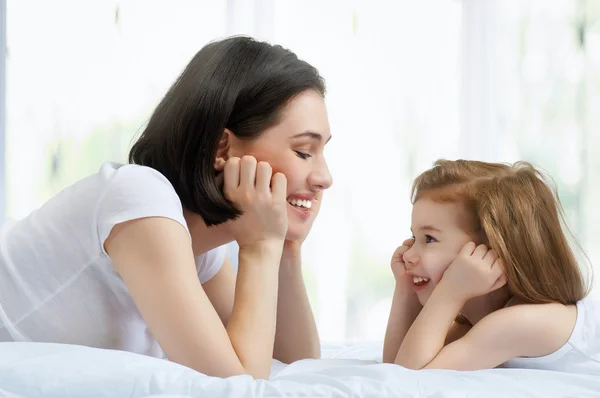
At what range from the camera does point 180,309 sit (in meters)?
1.15

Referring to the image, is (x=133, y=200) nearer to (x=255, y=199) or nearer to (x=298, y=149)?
(x=255, y=199)

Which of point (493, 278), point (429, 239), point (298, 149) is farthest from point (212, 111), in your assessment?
point (493, 278)

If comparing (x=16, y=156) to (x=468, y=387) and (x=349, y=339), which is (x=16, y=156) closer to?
(x=349, y=339)

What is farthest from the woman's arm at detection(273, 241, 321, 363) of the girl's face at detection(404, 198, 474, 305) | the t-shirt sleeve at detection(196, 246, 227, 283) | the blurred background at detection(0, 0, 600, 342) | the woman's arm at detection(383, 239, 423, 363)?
the blurred background at detection(0, 0, 600, 342)

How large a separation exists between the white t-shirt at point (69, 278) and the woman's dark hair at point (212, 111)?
4.9 inches

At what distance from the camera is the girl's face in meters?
1.46

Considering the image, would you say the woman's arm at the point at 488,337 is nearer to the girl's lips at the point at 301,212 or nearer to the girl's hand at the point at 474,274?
the girl's hand at the point at 474,274

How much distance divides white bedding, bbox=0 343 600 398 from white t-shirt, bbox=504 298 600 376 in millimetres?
212

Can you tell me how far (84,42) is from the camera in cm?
311

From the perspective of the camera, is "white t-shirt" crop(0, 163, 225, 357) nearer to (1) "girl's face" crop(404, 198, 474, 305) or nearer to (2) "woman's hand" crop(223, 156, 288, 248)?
(2) "woman's hand" crop(223, 156, 288, 248)

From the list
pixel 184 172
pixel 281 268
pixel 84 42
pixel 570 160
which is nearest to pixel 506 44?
pixel 570 160

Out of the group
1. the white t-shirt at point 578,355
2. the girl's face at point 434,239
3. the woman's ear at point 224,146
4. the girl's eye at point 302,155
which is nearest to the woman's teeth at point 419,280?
the girl's face at point 434,239

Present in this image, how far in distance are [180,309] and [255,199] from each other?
32 cm

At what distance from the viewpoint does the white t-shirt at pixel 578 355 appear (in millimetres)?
1338
